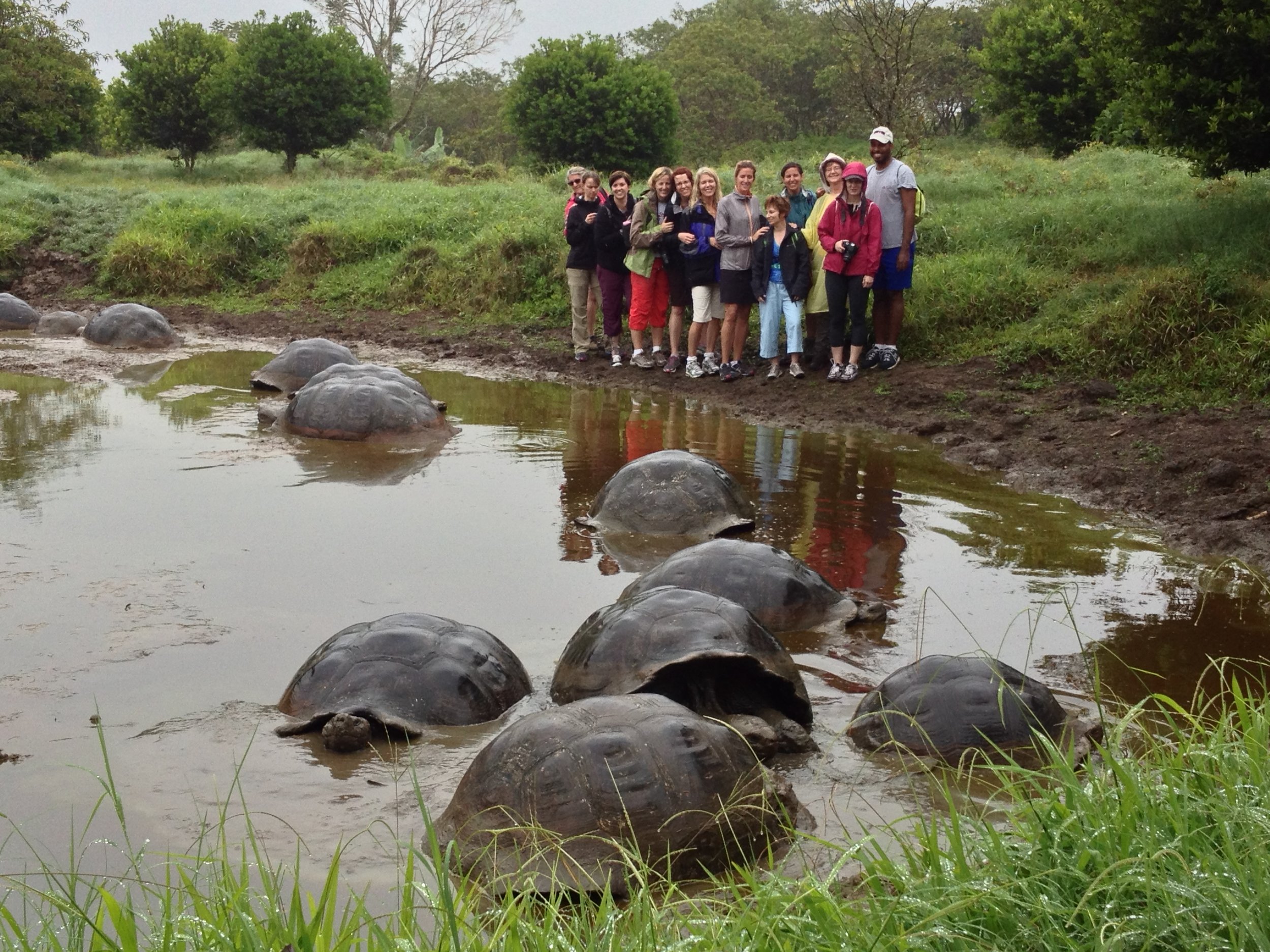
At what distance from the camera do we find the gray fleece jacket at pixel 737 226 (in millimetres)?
10750

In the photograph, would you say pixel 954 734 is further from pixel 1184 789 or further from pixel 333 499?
pixel 333 499

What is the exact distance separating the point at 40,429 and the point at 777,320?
6.11 m

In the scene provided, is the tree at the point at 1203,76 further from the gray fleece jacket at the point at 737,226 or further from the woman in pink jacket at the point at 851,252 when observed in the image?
the gray fleece jacket at the point at 737,226

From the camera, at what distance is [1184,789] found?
2.61 meters

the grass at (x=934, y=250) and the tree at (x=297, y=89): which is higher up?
the tree at (x=297, y=89)

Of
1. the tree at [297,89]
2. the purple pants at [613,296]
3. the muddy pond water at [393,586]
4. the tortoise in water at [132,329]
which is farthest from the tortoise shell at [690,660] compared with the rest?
the tree at [297,89]

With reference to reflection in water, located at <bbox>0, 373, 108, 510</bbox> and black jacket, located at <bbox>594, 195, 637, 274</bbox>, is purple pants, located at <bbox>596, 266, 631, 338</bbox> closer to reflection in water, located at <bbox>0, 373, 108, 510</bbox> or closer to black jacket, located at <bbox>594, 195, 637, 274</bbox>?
black jacket, located at <bbox>594, 195, 637, 274</bbox>

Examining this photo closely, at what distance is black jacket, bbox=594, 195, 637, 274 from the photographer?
38.8 ft

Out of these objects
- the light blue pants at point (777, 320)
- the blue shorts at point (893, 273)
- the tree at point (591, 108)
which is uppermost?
the tree at point (591, 108)

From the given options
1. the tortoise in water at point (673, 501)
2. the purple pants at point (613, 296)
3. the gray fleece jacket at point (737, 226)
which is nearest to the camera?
the tortoise in water at point (673, 501)

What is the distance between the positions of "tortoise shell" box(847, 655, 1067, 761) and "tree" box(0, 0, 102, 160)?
31705mm

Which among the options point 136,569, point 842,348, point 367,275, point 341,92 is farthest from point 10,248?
point 136,569

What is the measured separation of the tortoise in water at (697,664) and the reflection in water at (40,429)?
174 inches

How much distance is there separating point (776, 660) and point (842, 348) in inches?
274
